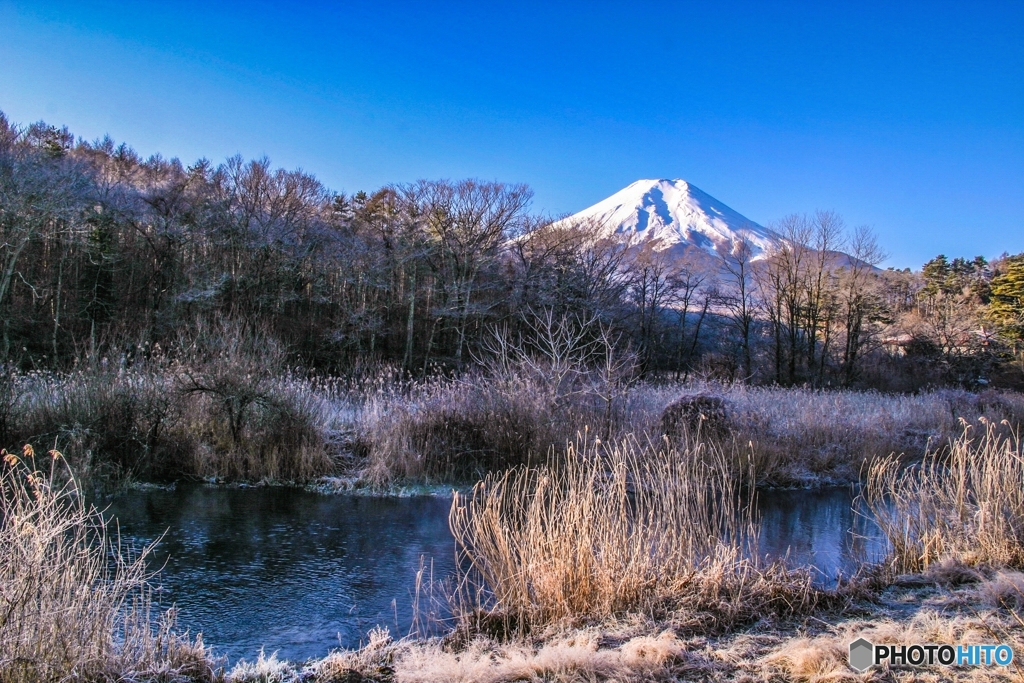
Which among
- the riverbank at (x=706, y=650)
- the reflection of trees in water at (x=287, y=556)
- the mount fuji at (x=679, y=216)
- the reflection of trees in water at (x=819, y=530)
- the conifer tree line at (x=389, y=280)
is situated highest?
the mount fuji at (x=679, y=216)

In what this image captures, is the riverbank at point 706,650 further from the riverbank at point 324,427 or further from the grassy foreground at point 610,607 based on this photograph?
the riverbank at point 324,427

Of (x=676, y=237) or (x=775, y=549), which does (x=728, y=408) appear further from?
(x=676, y=237)

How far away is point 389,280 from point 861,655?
105 feet

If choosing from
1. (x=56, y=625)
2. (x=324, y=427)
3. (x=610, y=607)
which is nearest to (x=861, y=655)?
(x=610, y=607)

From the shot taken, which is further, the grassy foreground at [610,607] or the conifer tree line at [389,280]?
the conifer tree line at [389,280]

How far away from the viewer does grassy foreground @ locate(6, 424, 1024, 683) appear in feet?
13.4

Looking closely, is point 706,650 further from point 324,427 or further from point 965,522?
point 324,427

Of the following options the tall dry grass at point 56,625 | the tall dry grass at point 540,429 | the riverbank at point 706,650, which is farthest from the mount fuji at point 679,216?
the tall dry grass at point 56,625

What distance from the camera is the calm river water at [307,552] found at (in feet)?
21.4

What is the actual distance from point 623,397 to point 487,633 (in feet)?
30.5

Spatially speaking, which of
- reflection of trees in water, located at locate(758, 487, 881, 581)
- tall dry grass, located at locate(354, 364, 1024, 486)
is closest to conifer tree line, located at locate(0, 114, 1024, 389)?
tall dry grass, located at locate(354, 364, 1024, 486)

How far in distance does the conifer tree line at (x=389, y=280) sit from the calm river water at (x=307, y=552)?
53.0 feet

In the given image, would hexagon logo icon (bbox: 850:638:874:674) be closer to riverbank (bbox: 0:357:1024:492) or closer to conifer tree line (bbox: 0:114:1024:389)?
riverbank (bbox: 0:357:1024:492)

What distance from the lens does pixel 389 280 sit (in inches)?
1363
